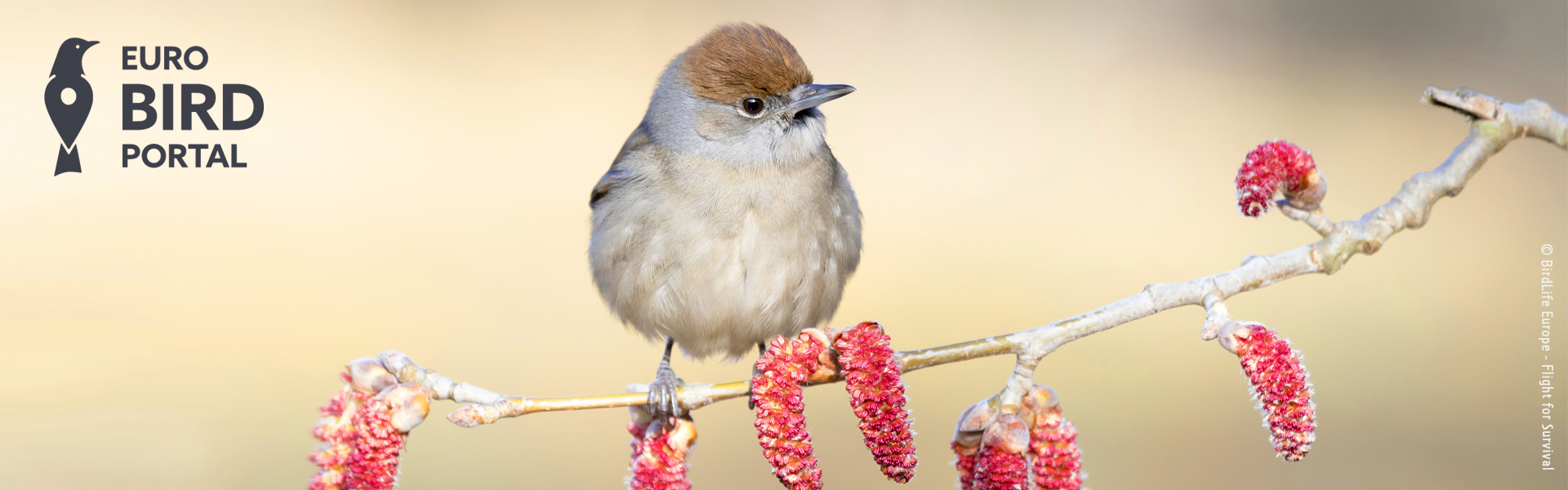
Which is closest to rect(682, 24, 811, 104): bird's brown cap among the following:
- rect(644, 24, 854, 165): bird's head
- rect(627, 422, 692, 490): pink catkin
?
rect(644, 24, 854, 165): bird's head

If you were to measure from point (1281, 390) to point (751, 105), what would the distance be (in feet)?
4.69

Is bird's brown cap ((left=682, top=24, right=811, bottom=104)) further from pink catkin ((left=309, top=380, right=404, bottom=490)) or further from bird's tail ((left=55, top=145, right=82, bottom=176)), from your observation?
bird's tail ((left=55, top=145, right=82, bottom=176))

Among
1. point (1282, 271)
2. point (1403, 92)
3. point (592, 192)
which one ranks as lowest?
point (1282, 271)

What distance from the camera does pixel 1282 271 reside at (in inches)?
57.6

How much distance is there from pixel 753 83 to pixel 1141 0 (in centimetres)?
412

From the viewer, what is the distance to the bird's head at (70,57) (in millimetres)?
4816

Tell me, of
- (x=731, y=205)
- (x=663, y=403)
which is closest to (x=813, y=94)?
(x=731, y=205)

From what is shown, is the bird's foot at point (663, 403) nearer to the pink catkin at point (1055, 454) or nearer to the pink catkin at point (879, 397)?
the pink catkin at point (879, 397)

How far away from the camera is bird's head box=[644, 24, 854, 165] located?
2246 mm

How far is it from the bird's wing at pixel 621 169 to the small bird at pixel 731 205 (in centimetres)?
2

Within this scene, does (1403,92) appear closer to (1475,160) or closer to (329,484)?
(1475,160)

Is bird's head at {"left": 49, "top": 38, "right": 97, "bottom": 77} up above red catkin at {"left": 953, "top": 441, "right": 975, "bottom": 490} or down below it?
above

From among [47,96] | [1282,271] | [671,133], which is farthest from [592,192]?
[47,96]

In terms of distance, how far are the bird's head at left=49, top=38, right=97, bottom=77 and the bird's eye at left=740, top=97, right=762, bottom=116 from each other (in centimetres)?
444
